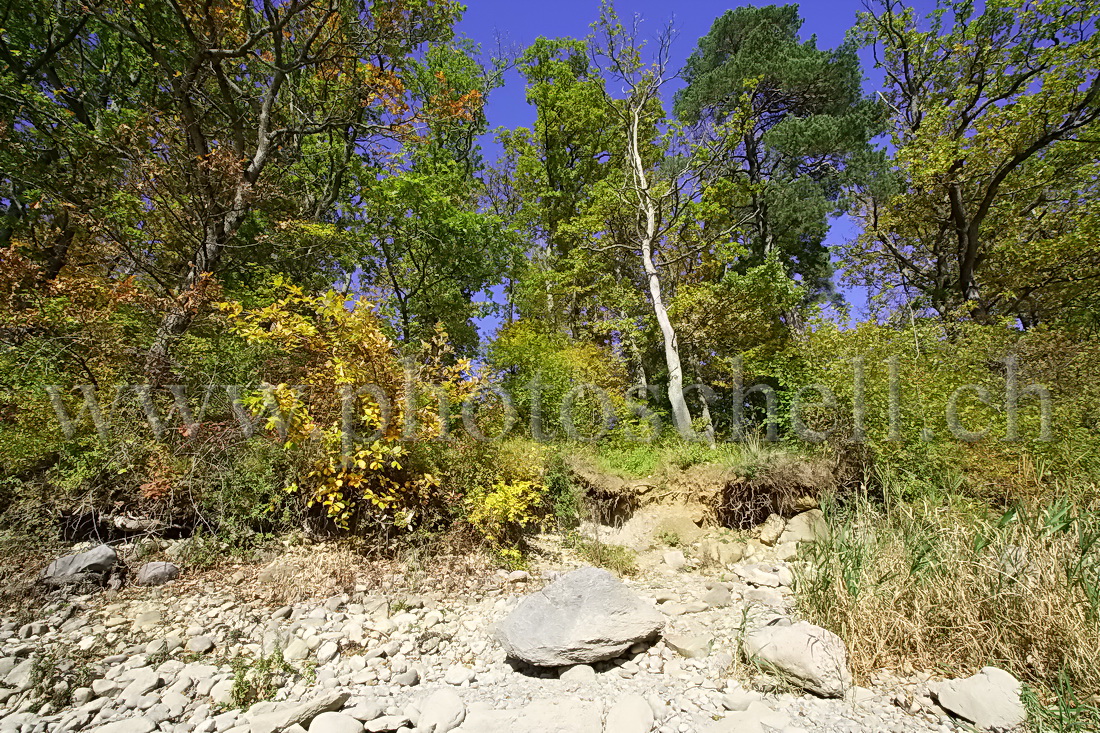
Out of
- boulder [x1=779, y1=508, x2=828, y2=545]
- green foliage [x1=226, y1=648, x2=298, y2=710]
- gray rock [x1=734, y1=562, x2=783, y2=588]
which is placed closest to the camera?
green foliage [x1=226, y1=648, x2=298, y2=710]

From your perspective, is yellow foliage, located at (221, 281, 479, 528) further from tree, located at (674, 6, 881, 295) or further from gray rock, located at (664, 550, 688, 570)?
tree, located at (674, 6, 881, 295)

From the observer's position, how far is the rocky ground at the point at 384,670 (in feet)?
→ 8.76

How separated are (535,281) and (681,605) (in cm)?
982

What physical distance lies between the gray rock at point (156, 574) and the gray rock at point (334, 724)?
2526mm

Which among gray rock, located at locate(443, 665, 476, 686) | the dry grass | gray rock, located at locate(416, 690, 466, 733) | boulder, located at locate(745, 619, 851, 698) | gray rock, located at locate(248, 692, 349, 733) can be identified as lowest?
gray rock, located at locate(443, 665, 476, 686)

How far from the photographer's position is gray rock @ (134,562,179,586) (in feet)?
13.1

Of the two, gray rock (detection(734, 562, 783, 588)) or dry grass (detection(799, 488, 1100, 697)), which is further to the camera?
gray rock (detection(734, 562, 783, 588))

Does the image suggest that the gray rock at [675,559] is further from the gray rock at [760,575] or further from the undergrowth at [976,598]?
the undergrowth at [976,598]

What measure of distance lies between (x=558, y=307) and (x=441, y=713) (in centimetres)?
1186

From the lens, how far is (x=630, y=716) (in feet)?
9.04

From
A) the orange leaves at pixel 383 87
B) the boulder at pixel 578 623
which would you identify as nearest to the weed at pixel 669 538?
the boulder at pixel 578 623

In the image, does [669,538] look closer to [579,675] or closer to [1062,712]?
[579,675]

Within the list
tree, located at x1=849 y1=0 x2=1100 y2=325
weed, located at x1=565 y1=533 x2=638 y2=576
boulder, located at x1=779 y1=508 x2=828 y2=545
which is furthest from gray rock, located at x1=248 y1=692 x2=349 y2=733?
tree, located at x1=849 y1=0 x2=1100 y2=325

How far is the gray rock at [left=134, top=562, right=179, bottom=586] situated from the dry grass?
569 centimetres
